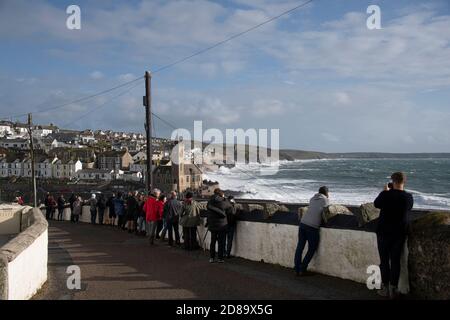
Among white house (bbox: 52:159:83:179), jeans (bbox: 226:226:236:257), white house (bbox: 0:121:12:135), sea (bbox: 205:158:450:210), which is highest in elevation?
white house (bbox: 0:121:12:135)

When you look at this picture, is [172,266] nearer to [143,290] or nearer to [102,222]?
[143,290]

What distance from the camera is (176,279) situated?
→ 8.59 metres

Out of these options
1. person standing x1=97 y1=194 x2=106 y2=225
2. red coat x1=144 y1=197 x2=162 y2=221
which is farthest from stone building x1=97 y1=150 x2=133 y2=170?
red coat x1=144 y1=197 x2=162 y2=221

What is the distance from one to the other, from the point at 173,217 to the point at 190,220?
3.42 feet

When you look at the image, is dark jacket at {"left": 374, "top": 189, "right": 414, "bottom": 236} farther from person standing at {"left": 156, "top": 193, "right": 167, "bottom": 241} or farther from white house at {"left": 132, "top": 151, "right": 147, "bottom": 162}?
white house at {"left": 132, "top": 151, "right": 147, "bottom": 162}

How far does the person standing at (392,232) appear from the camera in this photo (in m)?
6.75

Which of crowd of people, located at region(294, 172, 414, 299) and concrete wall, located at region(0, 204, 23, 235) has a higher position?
crowd of people, located at region(294, 172, 414, 299)

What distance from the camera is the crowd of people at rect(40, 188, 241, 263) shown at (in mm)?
10273

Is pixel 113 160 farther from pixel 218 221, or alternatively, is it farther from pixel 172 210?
pixel 218 221

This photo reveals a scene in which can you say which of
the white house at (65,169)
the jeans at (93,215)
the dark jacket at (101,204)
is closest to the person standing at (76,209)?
the jeans at (93,215)

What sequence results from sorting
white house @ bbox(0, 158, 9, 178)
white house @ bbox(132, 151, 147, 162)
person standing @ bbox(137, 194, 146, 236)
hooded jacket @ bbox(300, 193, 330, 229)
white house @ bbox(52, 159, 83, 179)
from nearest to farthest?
hooded jacket @ bbox(300, 193, 330, 229) < person standing @ bbox(137, 194, 146, 236) < white house @ bbox(52, 159, 83, 179) < white house @ bbox(0, 158, 9, 178) < white house @ bbox(132, 151, 147, 162)

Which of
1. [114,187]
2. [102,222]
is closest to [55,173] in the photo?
[114,187]

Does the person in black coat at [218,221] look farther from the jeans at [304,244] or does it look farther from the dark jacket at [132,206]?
the dark jacket at [132,206]

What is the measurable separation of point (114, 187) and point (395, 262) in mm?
90230
